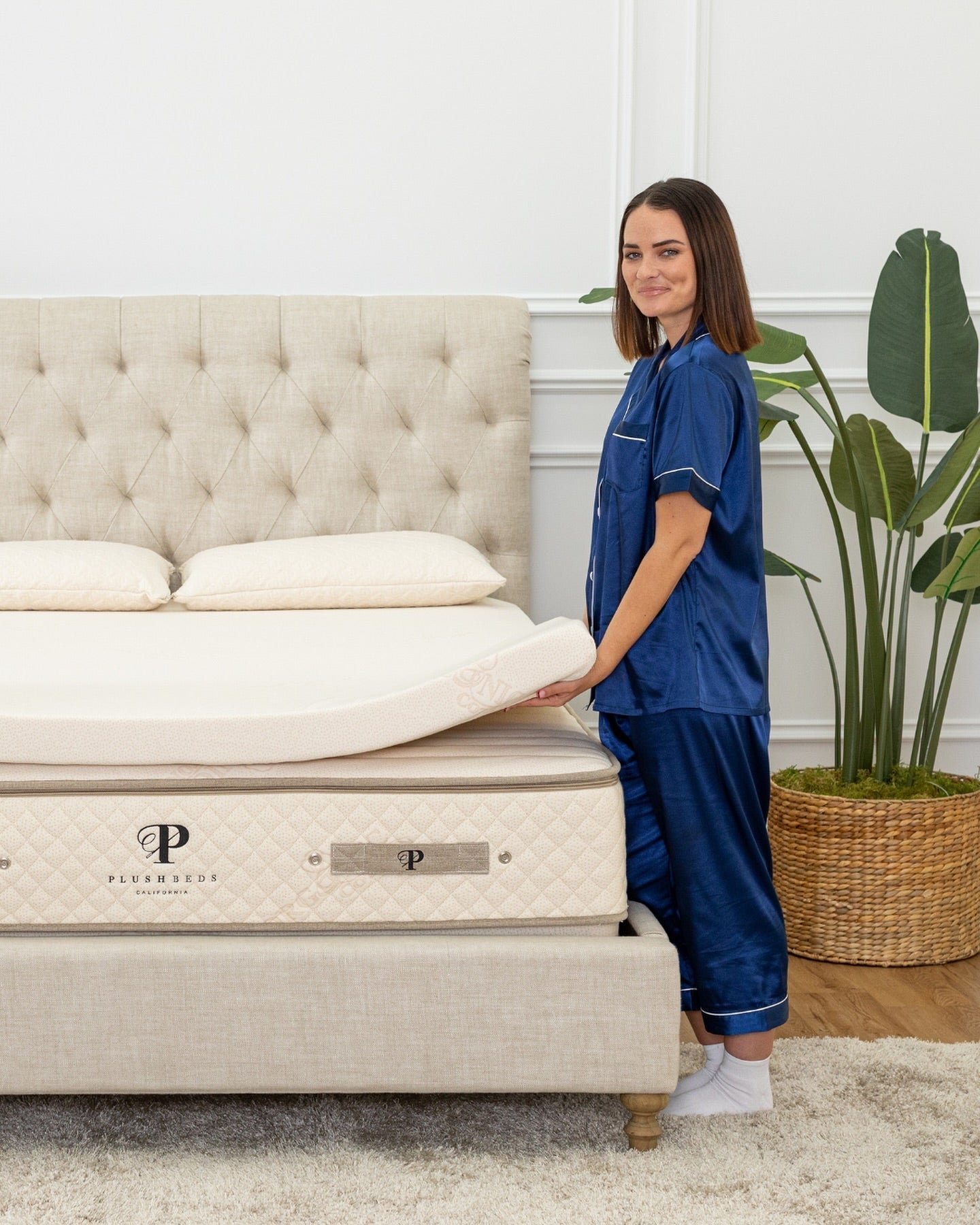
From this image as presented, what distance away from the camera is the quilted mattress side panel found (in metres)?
1.40

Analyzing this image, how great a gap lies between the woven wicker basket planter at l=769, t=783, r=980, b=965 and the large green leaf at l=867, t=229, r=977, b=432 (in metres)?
0.78

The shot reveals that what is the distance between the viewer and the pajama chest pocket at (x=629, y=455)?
5.03ft

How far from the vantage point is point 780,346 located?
2.21m

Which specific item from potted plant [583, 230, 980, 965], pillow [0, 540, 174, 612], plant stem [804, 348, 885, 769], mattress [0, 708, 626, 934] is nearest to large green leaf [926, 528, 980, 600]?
potted plant [583, 230, 980, 965]

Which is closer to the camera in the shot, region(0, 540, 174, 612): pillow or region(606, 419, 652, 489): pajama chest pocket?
region(606, 419, 652, 489): pajama chest pocket

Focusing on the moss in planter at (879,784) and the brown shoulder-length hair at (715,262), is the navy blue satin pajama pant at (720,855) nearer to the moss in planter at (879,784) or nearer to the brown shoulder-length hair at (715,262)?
the brown shoulder-length hair at (715,262)

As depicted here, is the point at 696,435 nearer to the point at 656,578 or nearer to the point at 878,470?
the point at 656,578

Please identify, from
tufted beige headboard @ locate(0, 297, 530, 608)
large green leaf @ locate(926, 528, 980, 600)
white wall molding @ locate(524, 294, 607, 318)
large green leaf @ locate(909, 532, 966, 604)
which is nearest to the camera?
large green leaf @ locate(926, 528, 980, 600)

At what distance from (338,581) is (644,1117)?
1.27 m

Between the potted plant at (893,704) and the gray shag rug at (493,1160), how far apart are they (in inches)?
22.6

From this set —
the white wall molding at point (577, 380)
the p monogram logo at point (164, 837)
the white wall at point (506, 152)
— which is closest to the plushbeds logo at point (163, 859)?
the p monogram logo at point (164, 837)

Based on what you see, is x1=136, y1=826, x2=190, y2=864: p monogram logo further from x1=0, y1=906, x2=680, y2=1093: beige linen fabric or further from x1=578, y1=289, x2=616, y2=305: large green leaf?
x1=578, y1=289, x2=616, y2=305: large green leaf

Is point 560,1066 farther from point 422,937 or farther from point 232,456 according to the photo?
point 232,456

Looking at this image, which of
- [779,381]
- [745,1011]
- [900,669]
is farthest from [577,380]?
[745,1011]
